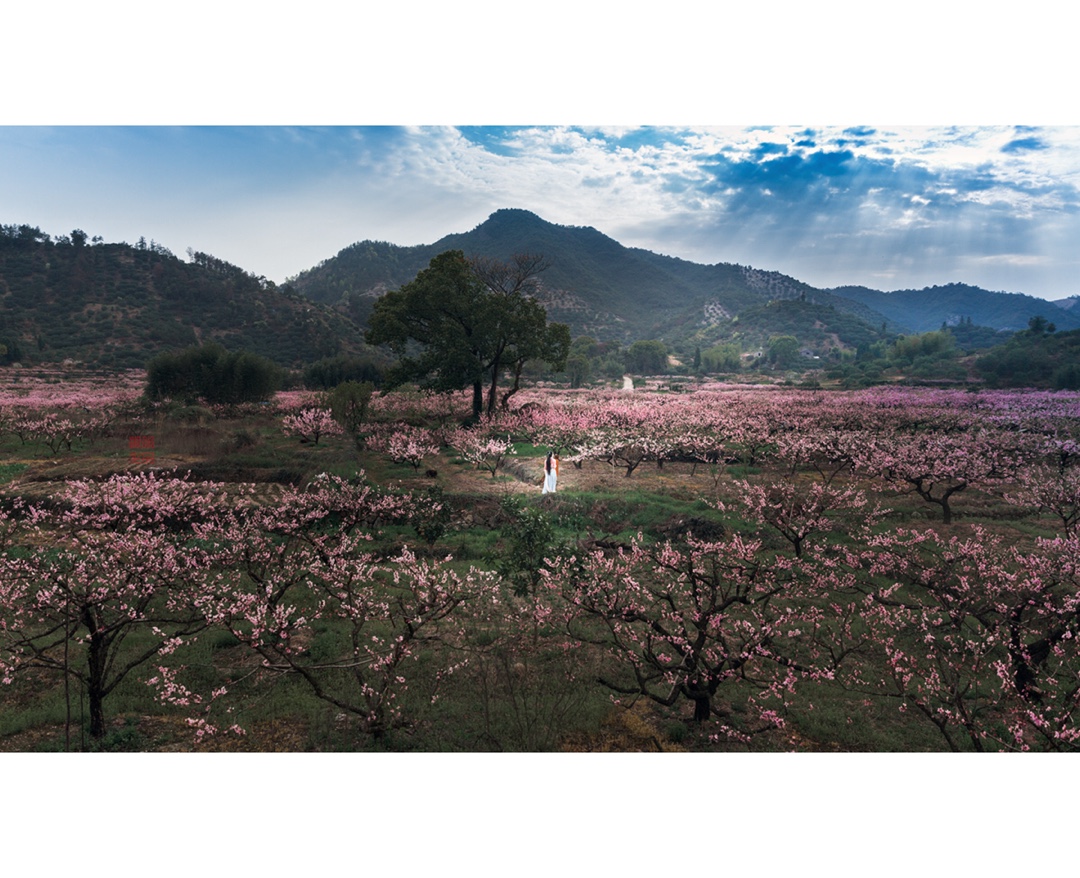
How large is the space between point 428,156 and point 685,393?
6.81 metres

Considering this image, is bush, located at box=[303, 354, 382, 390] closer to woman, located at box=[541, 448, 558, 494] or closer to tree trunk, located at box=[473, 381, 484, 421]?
tree trunk, located at box=[473, 381, 484, 421]

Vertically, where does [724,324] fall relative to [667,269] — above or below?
below

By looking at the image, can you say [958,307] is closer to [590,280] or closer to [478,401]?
[590,280]

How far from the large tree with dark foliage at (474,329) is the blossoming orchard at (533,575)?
1.92ft

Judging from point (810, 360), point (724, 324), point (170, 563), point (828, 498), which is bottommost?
point (170, 563)

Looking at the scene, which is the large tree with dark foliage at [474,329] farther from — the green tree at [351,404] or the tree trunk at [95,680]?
the tree trunk at [95,680]

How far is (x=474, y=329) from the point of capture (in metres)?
8.09

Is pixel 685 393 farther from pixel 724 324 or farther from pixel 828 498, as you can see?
pixel 828 498

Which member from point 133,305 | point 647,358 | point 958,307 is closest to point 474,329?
point 647,358

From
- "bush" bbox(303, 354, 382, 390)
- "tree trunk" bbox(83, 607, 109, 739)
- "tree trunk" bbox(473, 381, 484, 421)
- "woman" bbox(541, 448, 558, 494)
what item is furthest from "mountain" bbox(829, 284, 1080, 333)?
"tree trunk" bbox(83, 607, 109, 739)

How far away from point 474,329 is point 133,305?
5.66 m

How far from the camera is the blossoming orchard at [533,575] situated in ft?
13.0

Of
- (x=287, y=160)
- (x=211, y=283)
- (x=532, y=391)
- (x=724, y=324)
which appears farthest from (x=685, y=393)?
(x=211, y=283)

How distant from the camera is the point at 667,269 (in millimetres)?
8648
